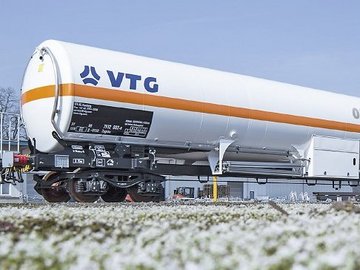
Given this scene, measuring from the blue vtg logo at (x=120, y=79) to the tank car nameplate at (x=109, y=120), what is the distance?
1.88 feet

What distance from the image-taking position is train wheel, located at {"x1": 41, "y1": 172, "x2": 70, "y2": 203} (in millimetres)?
14623

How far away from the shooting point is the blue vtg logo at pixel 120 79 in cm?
1292

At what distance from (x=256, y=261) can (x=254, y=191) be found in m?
33.3

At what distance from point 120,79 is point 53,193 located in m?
4.03

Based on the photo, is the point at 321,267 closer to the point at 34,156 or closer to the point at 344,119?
the point at 34,156

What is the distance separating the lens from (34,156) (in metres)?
13.4

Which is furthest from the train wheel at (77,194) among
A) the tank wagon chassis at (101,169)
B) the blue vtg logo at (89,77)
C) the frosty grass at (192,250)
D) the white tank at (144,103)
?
the frosty grass at (192,250)

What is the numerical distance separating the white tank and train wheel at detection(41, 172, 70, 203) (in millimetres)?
1035

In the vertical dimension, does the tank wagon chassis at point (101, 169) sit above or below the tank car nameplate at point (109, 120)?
below

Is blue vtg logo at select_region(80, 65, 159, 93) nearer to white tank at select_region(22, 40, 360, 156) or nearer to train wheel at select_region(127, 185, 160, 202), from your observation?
white tank at select_region(22, 40, 360, 156)

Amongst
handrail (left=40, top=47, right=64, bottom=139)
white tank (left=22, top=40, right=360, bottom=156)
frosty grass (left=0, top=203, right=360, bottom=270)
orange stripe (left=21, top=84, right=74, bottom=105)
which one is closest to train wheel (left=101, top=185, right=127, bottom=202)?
white tank (left=22, top=40, right=360, bottom=156)

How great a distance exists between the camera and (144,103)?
1368 cm

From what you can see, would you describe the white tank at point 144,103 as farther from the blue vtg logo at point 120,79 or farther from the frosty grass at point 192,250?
the frosty grass at point 192,250

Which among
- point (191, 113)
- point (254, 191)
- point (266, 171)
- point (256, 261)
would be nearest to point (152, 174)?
point (191, 113)
